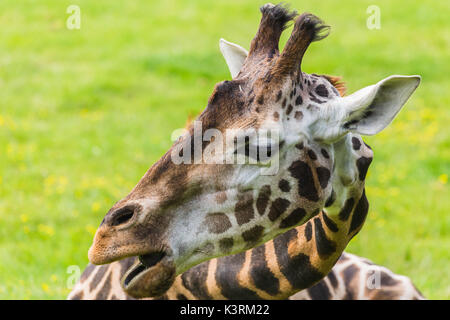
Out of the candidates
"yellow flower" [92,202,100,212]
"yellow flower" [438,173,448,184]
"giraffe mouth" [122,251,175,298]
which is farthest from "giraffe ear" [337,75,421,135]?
"yellow flower" [438,173,448,184]

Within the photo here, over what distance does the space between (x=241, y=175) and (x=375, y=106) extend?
0.68 m

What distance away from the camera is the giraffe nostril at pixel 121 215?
3.13 metres

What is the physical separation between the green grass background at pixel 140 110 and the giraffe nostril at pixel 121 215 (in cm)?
268

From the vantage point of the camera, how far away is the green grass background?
720 cm

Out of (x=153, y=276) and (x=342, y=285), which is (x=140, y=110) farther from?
(x=153, y=276)

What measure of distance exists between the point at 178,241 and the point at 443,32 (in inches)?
441

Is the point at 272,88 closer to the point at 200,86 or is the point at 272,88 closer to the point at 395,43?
the point at 200,86

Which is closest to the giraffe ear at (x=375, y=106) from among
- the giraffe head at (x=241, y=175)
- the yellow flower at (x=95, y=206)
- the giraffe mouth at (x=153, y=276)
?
the giraffe head at (x=241, y=175)

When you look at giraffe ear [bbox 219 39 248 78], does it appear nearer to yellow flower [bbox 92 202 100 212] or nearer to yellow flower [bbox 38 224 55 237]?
yellow flower [bbox 38 224 55 237]

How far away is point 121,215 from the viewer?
3131mm

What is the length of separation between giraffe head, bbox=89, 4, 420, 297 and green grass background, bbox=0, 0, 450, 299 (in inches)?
105

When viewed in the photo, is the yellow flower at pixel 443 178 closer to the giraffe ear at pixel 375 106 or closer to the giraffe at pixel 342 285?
the giraffe at pixel 342 285

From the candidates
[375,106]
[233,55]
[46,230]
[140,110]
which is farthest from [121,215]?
[140,110]

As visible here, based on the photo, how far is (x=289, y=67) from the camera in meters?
3.33
